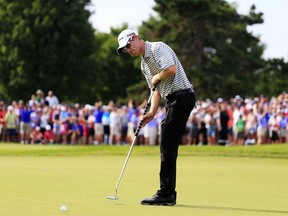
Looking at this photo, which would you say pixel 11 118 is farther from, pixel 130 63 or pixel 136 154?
pixel 130 63

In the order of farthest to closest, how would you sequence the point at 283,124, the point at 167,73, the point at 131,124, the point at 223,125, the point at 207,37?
the point at 207,37 → the point at 131,124 → the point at 223,125 → the point at 283,124 → the point at 167,73

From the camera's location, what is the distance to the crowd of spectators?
2962 centimetres

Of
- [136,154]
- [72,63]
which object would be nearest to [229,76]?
[72,63]

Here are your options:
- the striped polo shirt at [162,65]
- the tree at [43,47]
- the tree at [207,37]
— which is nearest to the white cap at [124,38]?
the striped polo shirt at [162,65]

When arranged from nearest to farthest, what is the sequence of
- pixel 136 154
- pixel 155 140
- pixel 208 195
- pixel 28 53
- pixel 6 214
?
pixel 6 214, pixel 208 195, pixel 136 154, pixel 155 140, pixel 28 53

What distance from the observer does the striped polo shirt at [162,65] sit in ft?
30.6

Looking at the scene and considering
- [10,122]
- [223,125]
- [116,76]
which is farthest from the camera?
[116,76]

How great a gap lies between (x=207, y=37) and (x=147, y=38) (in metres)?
7.22

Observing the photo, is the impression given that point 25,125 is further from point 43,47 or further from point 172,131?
point 43,47

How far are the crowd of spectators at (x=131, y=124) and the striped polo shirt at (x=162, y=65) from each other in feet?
65.0

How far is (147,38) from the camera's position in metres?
66.4

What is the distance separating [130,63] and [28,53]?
21.6 meters

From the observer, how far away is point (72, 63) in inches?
2630

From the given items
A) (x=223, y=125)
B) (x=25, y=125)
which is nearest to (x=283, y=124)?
(x=223, y=125)
